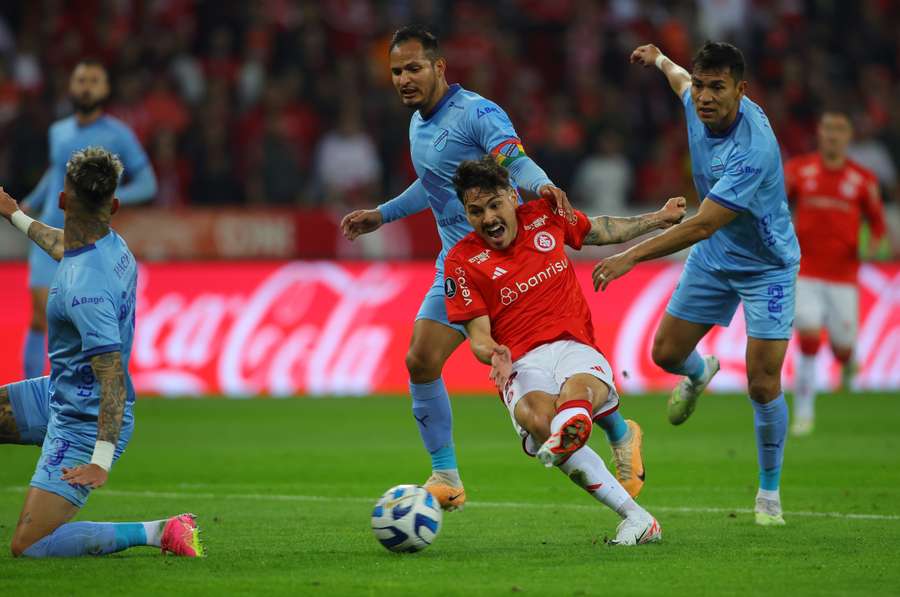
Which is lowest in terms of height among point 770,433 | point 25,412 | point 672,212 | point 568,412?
point 770,433

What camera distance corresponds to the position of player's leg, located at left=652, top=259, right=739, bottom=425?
9.03m

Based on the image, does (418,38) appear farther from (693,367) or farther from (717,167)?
(693,367)

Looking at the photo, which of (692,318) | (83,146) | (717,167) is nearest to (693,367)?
(692,318)

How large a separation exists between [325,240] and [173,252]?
178 centimetres

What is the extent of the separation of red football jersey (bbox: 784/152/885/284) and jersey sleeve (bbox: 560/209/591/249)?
21.9 ft

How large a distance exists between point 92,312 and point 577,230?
8.12 feet

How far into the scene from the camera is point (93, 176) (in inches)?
270

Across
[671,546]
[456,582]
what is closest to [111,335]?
[456,582]

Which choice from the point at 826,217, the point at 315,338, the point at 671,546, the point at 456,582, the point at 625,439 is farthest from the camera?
the point at 315,338

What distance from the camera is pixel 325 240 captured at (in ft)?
58.1

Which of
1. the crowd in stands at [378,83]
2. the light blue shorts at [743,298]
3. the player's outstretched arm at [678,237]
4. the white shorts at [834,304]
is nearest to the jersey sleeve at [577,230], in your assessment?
the player's outstretched arm at [678,237]

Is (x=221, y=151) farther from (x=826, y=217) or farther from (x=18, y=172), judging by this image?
(x=826, y=217)

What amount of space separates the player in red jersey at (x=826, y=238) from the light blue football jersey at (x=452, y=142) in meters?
5.97

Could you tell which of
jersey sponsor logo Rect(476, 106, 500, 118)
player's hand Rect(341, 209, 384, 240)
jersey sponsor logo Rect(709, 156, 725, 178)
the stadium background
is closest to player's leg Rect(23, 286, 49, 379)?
the stadium background
